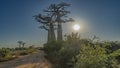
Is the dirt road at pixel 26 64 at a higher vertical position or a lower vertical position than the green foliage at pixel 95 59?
lower

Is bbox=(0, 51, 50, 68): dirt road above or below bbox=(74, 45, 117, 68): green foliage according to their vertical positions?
below

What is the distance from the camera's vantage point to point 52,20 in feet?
117

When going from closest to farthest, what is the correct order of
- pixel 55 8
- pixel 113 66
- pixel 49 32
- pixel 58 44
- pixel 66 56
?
pixel 113 66, pixel 66 56, pixel 58 44, pixel 55 8, pixel 49 32

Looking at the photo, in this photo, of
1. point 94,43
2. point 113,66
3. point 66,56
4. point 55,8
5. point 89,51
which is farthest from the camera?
point 55,8

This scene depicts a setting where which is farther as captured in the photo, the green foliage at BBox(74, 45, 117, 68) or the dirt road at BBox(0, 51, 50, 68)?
the dirt road at BBox(0, 51, 50, 68)

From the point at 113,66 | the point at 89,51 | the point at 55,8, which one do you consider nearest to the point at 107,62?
the point at 113,66

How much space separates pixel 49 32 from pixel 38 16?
10.7 feet

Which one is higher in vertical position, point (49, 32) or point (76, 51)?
point (49, 32)

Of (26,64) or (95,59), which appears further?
(26,64)

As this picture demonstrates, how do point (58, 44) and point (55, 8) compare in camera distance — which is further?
point (55, 8)

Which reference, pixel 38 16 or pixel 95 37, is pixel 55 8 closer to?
pixel 38 16

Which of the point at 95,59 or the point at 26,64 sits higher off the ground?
the point at 95,59

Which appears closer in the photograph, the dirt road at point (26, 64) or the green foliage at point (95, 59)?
the green foliage at point (95, 59)

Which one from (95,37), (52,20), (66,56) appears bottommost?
(66,56)
